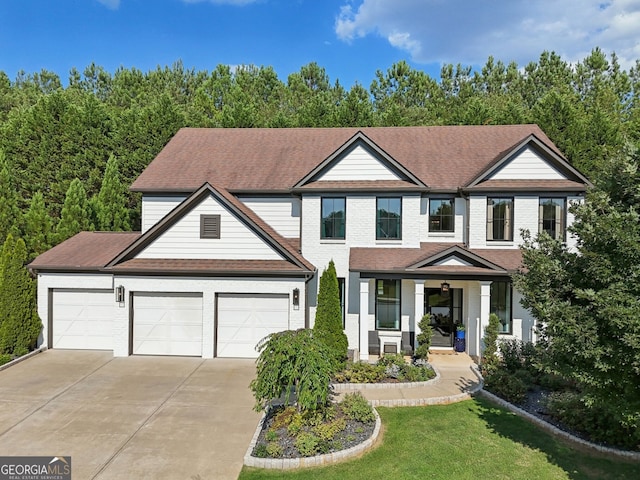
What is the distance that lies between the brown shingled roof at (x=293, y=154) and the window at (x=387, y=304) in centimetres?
468

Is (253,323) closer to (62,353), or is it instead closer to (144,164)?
(62,353)

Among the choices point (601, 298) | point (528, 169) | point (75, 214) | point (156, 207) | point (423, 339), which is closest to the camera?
point (601, 298)

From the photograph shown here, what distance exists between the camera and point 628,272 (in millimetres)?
6684

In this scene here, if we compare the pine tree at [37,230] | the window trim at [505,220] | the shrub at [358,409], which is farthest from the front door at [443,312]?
the pine tree at [37,230]

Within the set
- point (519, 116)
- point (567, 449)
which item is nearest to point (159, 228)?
point (567, 449)

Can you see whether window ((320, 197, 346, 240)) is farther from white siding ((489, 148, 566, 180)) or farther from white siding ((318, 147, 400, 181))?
white siding ((489, 148, 566, 180))

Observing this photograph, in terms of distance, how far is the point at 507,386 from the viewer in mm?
10969

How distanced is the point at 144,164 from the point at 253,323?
18502 millimetres

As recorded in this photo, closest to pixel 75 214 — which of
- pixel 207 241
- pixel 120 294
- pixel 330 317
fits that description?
pixel 120 294

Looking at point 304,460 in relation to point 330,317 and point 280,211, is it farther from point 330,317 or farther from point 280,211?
point 280,211

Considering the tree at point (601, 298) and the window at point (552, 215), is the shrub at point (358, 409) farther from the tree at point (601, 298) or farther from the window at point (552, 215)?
the window at point (552, 215)

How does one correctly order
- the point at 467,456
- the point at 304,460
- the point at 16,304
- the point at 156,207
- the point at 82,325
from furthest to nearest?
the point at 156,207 → the point at 82,325 → the point at 16,304 → the point at 467,456 → the point at 304,460

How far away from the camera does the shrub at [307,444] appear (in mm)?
8109

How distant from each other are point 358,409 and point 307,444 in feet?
5.94
